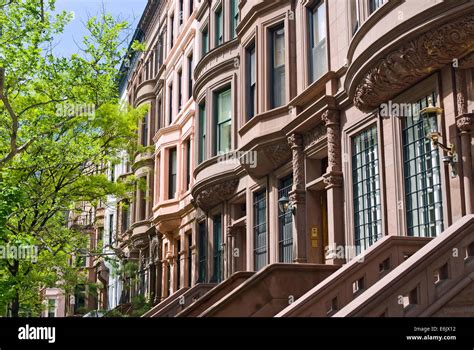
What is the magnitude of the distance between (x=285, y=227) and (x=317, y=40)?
15.3 feet

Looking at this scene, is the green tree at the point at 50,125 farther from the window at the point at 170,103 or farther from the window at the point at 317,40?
the window at the point at 170,103

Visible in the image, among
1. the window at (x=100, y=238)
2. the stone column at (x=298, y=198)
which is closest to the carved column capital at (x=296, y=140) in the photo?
the stone column at (x=298, y=198)

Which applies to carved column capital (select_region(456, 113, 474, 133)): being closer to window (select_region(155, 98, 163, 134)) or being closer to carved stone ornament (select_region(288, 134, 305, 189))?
carved stone ornament (select_region(288, 134, 305, 189))

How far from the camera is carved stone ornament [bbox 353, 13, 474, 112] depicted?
1031cm

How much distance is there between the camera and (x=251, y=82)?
1945 cm

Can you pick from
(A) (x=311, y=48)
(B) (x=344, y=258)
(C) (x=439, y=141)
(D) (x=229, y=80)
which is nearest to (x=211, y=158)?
(D) (x=229, y=80)

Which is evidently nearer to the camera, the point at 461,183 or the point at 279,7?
the point at 461,183

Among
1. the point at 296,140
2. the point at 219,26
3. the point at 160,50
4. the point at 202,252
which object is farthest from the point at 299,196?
the point at 160,50

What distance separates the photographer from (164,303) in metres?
20.6

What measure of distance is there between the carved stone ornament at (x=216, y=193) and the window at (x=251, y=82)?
257 cm

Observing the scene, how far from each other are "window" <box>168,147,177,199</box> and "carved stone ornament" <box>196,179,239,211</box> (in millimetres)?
6459
